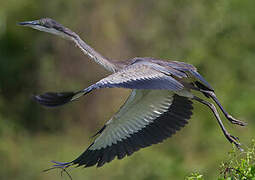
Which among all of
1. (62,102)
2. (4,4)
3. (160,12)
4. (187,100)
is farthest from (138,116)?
(4,4)

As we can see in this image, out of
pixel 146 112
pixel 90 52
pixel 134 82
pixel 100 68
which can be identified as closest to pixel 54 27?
pixel 90 52

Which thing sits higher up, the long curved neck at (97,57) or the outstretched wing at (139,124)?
the long curved neck at (97,57)

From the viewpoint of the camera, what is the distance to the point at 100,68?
31.6 feet

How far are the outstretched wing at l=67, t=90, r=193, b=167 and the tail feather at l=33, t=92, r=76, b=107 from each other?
0.56 m

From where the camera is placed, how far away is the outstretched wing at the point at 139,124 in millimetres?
4984

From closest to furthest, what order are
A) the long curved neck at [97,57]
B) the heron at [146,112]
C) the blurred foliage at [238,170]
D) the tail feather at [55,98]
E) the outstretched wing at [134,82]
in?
the blurred foliage at [238,170] → the outstretched wing at [134,82] → the tail feather at [55,98] → the heron at [146,112] → the long curved neck at [97,57]

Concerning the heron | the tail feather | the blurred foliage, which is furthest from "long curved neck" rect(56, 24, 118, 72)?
the blurred foliage

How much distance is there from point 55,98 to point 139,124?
90cm

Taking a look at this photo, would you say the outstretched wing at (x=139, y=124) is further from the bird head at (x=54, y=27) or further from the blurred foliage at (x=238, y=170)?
the blurred foliage at (x=238, y=170)

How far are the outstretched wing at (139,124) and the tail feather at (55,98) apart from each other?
0.56 m

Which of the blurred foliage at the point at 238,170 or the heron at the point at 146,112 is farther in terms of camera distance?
→ the heron at the point at 146,112

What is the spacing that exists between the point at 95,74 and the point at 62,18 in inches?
40.0

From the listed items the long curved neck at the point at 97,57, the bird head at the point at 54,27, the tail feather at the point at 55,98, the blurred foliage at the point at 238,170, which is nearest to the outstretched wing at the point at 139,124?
the long curved neck at the point at 97,57

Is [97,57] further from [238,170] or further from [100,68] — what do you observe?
[100,68]
